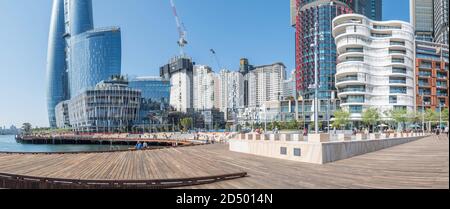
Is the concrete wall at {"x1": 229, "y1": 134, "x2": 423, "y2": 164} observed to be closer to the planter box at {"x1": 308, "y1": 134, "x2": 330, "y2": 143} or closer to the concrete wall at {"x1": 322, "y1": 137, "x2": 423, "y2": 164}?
the concrete wall at {"x1": 322, "y1": 137, "x2": 423, "y2": 164}

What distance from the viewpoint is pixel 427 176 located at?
1120cm

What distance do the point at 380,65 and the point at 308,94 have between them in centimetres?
7174

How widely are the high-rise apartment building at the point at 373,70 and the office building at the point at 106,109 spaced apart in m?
139

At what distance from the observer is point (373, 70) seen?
10394 cm

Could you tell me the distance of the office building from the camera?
183 metres

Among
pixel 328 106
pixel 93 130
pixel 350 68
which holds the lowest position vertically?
pixel 93 130

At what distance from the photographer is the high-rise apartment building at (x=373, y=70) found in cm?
10125

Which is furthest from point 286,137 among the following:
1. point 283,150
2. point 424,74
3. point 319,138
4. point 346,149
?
point 424,74

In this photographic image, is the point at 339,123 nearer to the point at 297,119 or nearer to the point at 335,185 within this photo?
the point at 297,119

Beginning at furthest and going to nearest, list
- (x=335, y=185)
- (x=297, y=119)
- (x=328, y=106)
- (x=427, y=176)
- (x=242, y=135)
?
(x=297, y=119), (x=328, y=106), (x=242, y=135), (x=427, y=176), (x=335, y=185)

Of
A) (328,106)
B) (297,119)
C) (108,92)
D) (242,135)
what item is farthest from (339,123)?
(108,92)

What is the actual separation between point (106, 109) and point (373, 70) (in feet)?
512

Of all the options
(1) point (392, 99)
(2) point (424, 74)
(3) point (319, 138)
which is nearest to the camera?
(3) point (319, 138)

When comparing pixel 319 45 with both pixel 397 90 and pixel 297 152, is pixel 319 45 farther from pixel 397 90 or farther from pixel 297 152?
pixel 297 152
